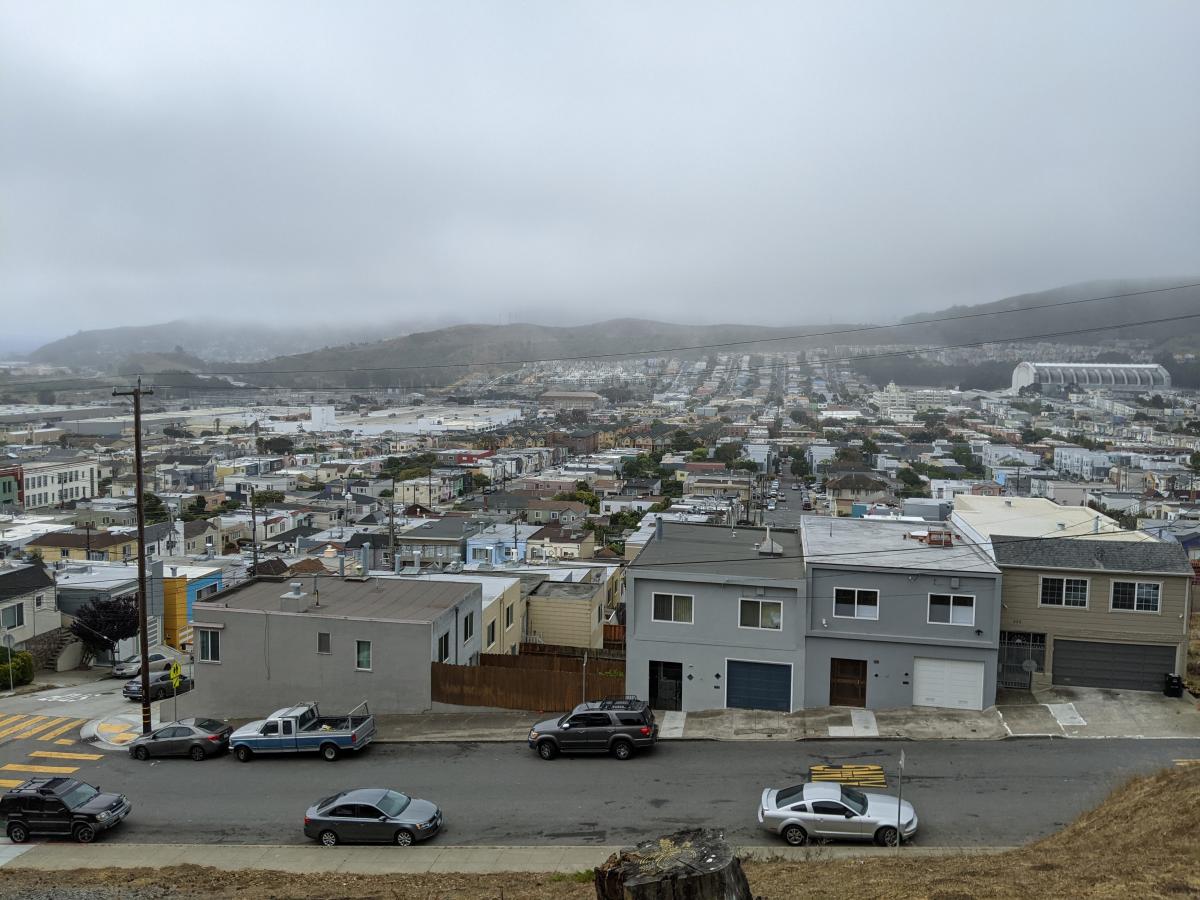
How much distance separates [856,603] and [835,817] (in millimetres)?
6876

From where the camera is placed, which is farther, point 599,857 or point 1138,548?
point 1138,548

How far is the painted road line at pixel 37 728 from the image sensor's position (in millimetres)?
19344

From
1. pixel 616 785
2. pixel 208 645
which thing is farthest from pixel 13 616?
pixel 616 785

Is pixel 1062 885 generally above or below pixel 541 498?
above

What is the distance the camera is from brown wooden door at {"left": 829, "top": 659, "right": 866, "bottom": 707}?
18344mm

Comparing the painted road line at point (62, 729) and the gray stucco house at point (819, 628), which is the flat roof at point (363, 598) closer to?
the painted road line at point (62, 729)

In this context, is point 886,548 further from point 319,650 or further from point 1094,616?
point 319,650

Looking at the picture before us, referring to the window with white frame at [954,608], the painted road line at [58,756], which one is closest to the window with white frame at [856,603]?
the window with white frame at [954,608]

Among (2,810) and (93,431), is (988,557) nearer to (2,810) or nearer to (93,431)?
(2,810)

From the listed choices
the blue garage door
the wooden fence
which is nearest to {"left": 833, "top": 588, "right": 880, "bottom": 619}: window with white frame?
the blue garage door

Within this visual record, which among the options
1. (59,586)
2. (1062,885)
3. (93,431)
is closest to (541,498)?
(59,586)

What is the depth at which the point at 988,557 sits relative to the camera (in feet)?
60.4

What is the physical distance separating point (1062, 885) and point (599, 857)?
5.50 meters

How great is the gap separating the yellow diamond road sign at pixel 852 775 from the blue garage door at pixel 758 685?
389 cm
